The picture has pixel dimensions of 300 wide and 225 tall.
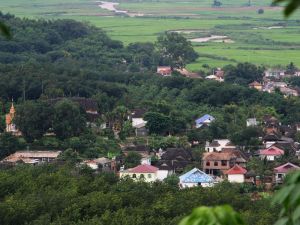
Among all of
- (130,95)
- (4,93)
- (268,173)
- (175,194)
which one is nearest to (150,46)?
(130,95)

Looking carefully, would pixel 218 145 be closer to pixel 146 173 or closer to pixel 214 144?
pixel 214 144

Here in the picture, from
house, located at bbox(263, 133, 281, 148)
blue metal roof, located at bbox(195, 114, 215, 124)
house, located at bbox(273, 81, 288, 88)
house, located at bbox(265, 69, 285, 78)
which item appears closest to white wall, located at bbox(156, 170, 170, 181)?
house, located at bbox(263, 133, 281, 148)

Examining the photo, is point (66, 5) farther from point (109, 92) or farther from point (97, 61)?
point (109, 92)

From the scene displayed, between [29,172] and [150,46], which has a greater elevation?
[29,172]

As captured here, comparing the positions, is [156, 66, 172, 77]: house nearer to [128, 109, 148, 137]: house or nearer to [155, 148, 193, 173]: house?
[128, 109, 148, 137]: house

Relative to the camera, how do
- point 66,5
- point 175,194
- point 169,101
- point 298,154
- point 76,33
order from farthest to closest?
point 66,5 < point 76,33 < point 169,101 < point 298,154 < point 175,194

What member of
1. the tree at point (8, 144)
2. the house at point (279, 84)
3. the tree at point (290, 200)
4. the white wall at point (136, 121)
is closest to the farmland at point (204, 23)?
the house at point (279, 84)
